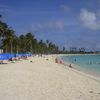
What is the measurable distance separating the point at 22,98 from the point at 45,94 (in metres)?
1.63

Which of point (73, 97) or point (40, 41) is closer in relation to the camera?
point (73, 97)

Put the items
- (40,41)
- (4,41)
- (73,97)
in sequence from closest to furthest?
(73,97) < (4,41) < (40,41)

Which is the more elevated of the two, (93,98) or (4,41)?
(4,41)

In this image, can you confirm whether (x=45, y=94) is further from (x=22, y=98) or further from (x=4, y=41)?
(x=4, y=41)

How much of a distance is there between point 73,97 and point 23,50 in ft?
415

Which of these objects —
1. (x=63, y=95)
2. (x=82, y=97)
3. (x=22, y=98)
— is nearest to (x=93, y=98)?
(x=82, y=97)

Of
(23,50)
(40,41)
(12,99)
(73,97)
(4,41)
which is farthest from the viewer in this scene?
(40,41)

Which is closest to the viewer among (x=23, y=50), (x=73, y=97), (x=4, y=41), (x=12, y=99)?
(x=12, y=99)

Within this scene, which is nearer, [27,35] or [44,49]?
[27,35]

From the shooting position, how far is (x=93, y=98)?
12.9 m

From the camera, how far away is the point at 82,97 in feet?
43.3

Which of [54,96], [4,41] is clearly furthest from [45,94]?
[4,41]

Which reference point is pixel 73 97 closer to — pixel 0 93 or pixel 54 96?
pixel 54 96

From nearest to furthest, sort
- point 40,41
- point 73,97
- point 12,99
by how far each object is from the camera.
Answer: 1. point 12,99
2. point 73,97
3. point 40,41
